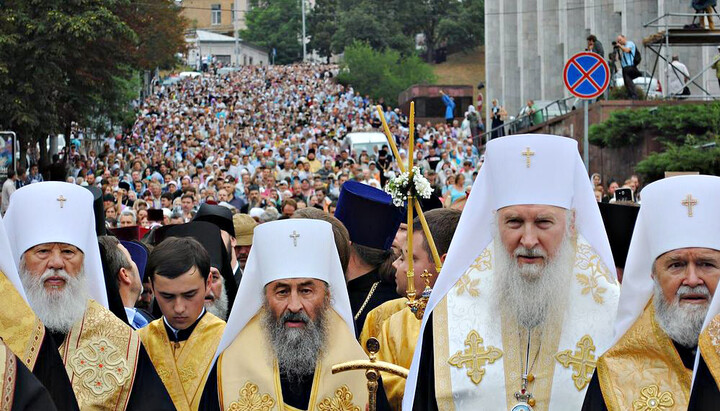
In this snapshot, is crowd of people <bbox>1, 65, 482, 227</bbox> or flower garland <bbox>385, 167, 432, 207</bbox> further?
crowd of people <bbox>1, 65, 482, 227</bbox>

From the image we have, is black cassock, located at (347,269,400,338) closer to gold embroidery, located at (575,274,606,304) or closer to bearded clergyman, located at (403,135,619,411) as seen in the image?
bearded clergyman, located at (403,135,619,411)

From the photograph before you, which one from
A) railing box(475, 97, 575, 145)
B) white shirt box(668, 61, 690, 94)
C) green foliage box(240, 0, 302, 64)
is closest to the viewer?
white shirt box(668, 61, 690, 94)

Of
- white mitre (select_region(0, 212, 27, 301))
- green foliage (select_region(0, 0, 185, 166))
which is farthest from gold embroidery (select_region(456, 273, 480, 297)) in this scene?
green foliage (select_region(0, 0, 185, 166))

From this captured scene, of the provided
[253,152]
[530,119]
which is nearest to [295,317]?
[253,152]

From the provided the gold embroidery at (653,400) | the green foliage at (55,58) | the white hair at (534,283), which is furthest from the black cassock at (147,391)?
the green foliage at (55,58)

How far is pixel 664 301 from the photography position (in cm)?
520

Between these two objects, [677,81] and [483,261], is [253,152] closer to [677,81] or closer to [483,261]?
[677,81]

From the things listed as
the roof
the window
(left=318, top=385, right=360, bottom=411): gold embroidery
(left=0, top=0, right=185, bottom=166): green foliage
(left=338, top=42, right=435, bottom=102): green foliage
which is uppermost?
the window

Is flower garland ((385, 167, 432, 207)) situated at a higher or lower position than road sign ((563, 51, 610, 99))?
lower

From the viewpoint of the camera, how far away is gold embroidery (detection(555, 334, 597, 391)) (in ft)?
19.0

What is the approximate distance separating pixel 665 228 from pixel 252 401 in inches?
77.6

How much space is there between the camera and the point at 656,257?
17.3 feet

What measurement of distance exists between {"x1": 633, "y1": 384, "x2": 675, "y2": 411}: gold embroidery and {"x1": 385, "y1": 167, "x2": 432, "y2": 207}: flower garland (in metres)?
1.78

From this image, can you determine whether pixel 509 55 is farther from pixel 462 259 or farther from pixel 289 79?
pixel 462 259
